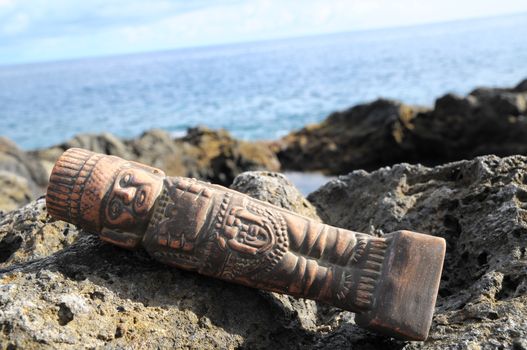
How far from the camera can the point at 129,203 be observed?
9.56 ft

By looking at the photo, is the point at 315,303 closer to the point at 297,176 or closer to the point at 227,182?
the point at 227,182

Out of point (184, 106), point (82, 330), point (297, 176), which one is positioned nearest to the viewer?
point (82, 330)

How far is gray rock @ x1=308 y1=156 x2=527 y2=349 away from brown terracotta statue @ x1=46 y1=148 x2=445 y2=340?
0.27 metres

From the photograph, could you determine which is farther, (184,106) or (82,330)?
(184,106)

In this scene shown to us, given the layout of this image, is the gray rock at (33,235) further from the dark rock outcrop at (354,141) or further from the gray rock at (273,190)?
the dark rock outcrop at (354,141)

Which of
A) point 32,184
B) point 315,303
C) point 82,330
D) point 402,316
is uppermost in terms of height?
point 82,330

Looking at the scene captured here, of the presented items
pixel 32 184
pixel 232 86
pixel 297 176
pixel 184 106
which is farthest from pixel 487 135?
pixel 232 86

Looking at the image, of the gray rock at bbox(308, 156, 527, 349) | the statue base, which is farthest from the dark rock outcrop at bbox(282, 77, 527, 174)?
the statue base

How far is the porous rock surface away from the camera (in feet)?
8.31

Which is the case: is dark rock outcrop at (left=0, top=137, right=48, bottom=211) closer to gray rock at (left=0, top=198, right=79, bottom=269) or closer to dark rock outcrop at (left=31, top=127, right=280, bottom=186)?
dark rock outcrop at (left=31, top=127, right=280, bottom=186)

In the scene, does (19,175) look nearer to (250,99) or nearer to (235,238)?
(235,238)

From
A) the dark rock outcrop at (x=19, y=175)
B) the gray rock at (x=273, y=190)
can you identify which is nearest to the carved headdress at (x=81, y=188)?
the gray rock at (x=273, y=190)

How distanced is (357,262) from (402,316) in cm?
35

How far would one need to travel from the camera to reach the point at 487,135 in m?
14.2
